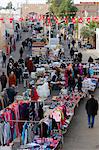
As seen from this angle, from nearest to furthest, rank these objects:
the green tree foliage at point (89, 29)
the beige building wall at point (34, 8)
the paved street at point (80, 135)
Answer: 1. the paved street at point (80, 135)
2. the green tree foliage at point (89, 29)
3. the beige building wall at point (34, 8)

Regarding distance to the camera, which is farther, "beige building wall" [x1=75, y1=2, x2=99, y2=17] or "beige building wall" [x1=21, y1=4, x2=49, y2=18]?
"beige building wall" [x1=75, y1=2, x2=99, y2=17]

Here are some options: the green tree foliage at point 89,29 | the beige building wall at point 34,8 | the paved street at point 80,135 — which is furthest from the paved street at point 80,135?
the beige building wall at point 34,8

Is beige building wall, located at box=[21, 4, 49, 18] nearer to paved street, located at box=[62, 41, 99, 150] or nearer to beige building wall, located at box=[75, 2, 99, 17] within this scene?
beige building wall, located at box=[75, 2, 99, 17]

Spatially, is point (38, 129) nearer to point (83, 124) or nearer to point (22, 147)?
point (22, 147)

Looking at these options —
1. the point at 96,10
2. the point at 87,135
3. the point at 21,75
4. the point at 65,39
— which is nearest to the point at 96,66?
the point at 21,75

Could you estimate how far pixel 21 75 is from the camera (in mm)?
22297

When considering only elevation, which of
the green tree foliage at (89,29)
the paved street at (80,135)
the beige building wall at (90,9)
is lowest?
the paved street at (80,135)

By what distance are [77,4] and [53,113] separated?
6849 cm

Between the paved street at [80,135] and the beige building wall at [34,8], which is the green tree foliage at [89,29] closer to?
the paved street at [80,135]

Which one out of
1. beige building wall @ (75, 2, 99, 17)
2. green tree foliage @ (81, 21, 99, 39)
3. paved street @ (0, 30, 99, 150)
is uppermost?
beige building wall @ (75, 2, 99, 17)

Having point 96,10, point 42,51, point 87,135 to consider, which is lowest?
point 87,135

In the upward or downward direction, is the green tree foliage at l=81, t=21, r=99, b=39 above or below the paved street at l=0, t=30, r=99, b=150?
above

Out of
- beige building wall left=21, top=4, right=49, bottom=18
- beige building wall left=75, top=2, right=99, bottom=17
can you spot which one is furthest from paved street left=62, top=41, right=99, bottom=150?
beige building wall left=75, top=2, right=99, bottom=17

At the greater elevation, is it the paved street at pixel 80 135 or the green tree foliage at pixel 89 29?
the green tree foliage at pixel 89 29
